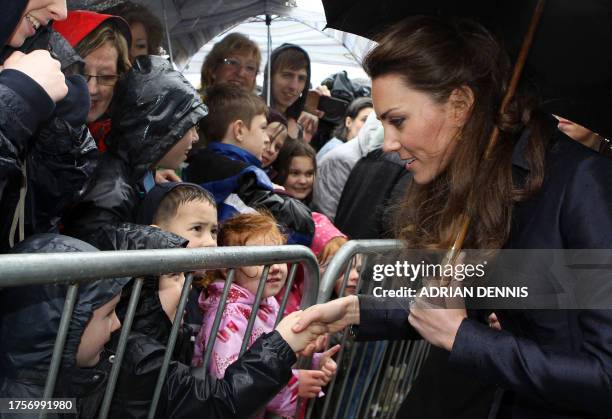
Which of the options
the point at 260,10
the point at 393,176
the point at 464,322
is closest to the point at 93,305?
the point at 464,322

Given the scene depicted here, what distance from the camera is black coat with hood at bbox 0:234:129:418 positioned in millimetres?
2045

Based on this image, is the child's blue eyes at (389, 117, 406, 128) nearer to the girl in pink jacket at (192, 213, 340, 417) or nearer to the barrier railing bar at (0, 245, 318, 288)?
the barrier railing bar at (0, 245, 318, 288)

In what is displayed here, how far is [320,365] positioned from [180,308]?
3.72ft

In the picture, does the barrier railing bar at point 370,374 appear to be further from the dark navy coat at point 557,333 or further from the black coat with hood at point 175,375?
the dark navy coat at point 557,333

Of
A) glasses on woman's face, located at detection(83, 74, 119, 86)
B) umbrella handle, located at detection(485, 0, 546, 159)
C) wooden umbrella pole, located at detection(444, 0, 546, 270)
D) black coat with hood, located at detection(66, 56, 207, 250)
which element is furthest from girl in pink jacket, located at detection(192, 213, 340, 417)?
umbrella handle, located at detection(485, 0, 546, 159)

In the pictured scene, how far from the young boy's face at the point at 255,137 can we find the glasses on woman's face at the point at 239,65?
2.69 feet

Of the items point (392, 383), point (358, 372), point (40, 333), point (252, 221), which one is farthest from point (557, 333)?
point (392, 383)

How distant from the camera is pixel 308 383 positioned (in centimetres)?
304

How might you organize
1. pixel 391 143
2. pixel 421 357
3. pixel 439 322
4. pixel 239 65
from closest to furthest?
pixel 439 322, pixel 391 143, pixel 421 357, pixel 239 65

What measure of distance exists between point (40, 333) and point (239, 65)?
135 inches

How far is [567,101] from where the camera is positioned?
2416 mm

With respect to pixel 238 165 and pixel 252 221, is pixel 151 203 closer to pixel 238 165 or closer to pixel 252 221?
pixel 252 221

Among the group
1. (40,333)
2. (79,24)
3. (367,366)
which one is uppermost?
(79,24)

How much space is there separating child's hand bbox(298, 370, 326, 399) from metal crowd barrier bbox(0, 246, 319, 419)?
1.32 ft
